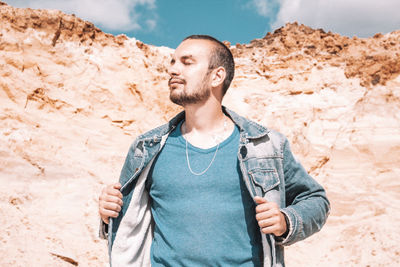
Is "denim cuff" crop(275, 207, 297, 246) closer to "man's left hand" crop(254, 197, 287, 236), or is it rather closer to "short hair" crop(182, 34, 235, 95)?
"man's left hand" crop(254, 197, 287, 236)

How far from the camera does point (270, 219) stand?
1.54m

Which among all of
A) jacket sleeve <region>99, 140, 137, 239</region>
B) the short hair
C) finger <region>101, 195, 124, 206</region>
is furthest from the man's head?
finger <region>101, 195, 124, 206</region>

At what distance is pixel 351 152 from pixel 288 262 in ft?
12.9

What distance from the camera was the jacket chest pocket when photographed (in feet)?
5.86

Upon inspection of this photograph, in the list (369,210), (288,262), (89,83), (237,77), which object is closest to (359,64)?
(237,77)

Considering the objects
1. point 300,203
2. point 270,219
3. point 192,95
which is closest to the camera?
point 270,219

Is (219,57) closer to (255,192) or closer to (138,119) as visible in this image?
(255,192)

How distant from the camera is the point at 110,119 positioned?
26.7 feet

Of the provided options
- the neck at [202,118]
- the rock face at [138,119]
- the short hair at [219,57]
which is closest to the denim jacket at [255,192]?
the neck at [202,118]

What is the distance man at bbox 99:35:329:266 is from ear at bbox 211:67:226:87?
0.24 feet

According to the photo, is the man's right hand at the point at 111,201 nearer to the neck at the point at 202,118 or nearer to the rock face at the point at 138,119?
the neck at the point at 202,118

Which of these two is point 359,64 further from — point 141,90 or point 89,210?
point 89,210

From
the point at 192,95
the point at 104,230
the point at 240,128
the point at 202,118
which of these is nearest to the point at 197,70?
the point at 192,95

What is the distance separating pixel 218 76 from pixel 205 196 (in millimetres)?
967
